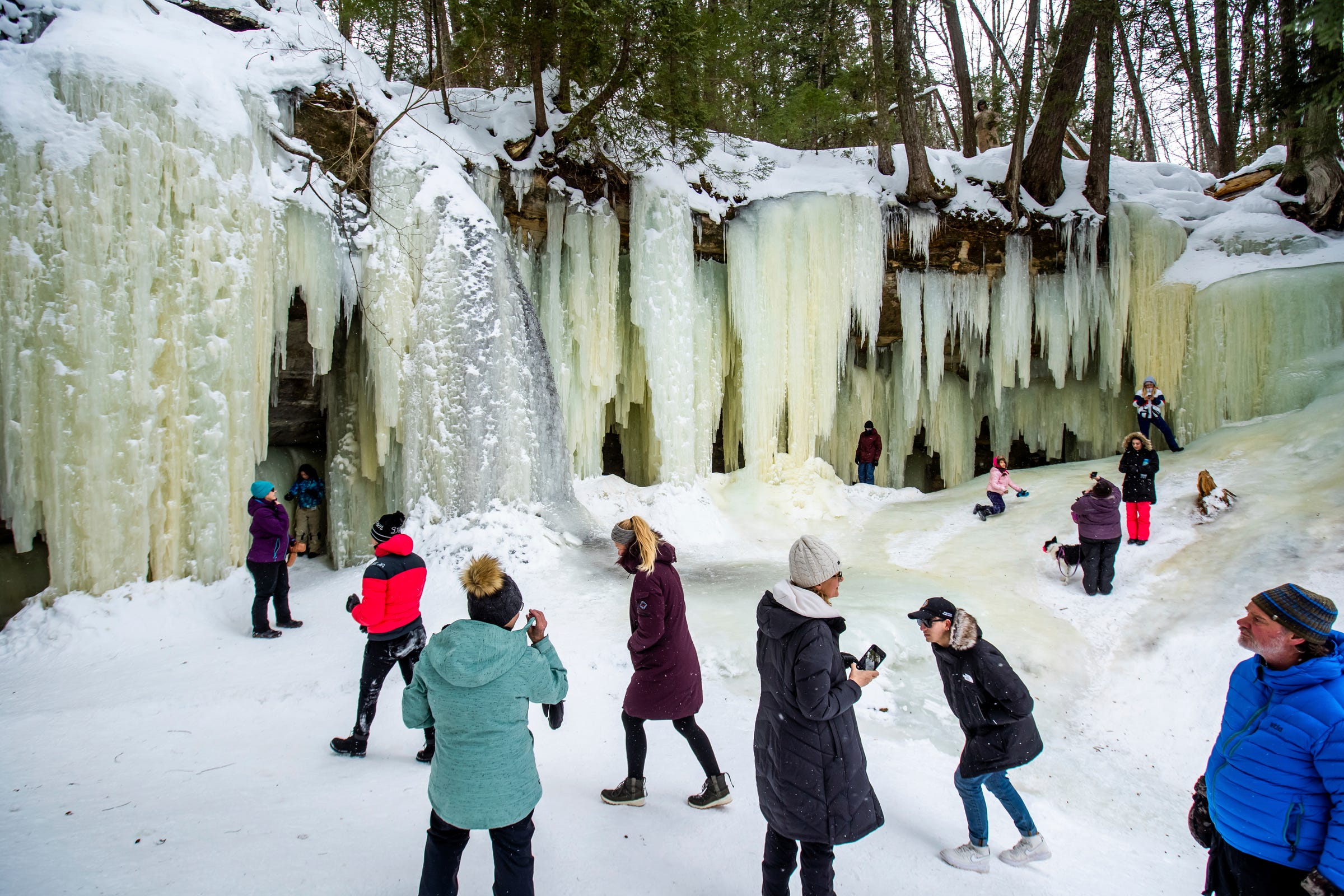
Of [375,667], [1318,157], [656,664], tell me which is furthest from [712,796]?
[1318,157]

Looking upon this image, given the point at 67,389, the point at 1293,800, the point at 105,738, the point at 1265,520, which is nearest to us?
the point at 1293,800

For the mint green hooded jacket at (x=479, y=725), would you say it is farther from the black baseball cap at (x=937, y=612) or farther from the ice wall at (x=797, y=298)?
the ice wall at (x=797, y=298)

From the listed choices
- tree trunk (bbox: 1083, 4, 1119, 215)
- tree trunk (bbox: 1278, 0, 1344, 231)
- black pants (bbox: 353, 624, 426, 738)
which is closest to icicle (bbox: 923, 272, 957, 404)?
tree trunk (bbox: 1083, 4, 1119, 215)

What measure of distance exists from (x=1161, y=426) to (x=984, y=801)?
9.31 m

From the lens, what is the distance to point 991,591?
7.22 meters

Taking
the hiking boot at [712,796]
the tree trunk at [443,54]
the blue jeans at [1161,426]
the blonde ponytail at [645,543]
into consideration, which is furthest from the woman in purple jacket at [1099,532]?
the tree trunk at [443,54]

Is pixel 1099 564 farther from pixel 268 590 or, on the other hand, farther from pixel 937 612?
pixel 268 590

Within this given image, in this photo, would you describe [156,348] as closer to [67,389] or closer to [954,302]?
[67,389]

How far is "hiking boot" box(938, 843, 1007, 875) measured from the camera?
3025mm

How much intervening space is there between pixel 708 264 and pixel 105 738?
8942mm

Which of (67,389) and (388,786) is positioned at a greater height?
(67,389)

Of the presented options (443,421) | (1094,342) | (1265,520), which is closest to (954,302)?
(1094,342)

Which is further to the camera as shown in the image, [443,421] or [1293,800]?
[443,421]

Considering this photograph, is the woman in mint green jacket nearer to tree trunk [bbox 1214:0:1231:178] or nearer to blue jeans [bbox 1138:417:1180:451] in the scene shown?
blue jeans [bbox 1138:417:1180:451]
